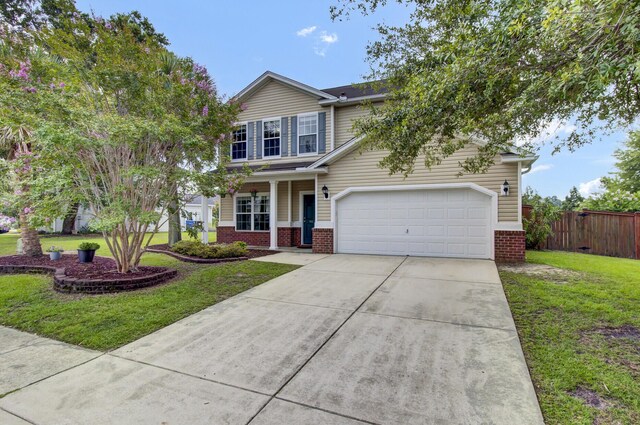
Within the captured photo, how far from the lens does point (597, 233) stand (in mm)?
10969

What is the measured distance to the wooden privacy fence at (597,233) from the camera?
10359mm

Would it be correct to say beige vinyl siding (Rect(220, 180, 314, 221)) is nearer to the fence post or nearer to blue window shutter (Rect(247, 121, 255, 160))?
blue window shutter (Rect(247, 121, 255, 160))

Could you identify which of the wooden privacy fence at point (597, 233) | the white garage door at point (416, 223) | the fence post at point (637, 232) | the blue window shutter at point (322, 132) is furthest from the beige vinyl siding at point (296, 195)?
the fence post at point (637, 232)

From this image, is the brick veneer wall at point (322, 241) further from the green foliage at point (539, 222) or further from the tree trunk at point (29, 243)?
the tree trunk at point (29, 243)

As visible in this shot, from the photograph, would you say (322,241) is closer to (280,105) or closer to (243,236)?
(243,236)

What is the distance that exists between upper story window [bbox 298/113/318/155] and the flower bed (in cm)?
735

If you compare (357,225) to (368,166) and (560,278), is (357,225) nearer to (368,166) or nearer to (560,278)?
(368,166)

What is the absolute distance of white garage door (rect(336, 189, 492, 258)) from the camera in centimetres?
944

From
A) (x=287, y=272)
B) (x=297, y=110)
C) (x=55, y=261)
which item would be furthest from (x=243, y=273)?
(x=297, y=110)

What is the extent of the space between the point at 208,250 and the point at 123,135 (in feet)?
15.5

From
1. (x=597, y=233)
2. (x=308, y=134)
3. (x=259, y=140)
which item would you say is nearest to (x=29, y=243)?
(x=259, y=140)

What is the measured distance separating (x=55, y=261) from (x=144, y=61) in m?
6.27

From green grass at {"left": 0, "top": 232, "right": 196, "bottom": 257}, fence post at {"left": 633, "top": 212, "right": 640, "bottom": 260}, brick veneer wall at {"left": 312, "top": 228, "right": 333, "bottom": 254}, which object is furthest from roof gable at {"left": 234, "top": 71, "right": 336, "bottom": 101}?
fence post at {"left": 633, "top": 212, "right": 640, "bottom": 260}

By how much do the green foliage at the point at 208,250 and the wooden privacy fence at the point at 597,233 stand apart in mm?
10408
